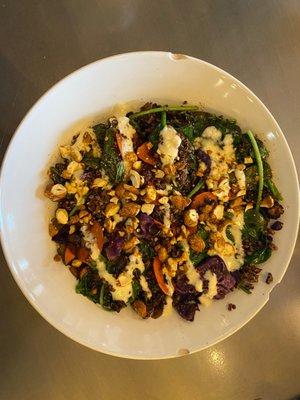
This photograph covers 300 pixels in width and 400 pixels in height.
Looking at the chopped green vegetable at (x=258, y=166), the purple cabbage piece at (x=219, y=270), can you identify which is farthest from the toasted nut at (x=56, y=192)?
the chopped green vegetable at (x=258, y=166)

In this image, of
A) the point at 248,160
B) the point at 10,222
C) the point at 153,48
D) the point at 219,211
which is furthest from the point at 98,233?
the point at 153,48

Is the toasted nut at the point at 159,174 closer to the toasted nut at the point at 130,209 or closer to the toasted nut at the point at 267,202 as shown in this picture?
the toasted nut at the point at 130,209

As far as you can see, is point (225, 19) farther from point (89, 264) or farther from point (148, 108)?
point (89, 264)

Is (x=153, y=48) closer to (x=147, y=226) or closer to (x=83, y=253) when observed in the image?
(x=147, y=226)

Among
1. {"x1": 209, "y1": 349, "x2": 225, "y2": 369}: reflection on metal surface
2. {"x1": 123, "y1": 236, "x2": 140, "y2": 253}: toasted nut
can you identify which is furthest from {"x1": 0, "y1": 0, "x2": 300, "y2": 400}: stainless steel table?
{"x1": 123, "y1": 236, "x2": 140, "y2": 253}: toasted nut

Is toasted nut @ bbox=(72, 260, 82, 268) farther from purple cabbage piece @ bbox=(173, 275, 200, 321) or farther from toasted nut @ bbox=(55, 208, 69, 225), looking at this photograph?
purple cabbage piece @ bbox=(173, 275, 200, 321)
